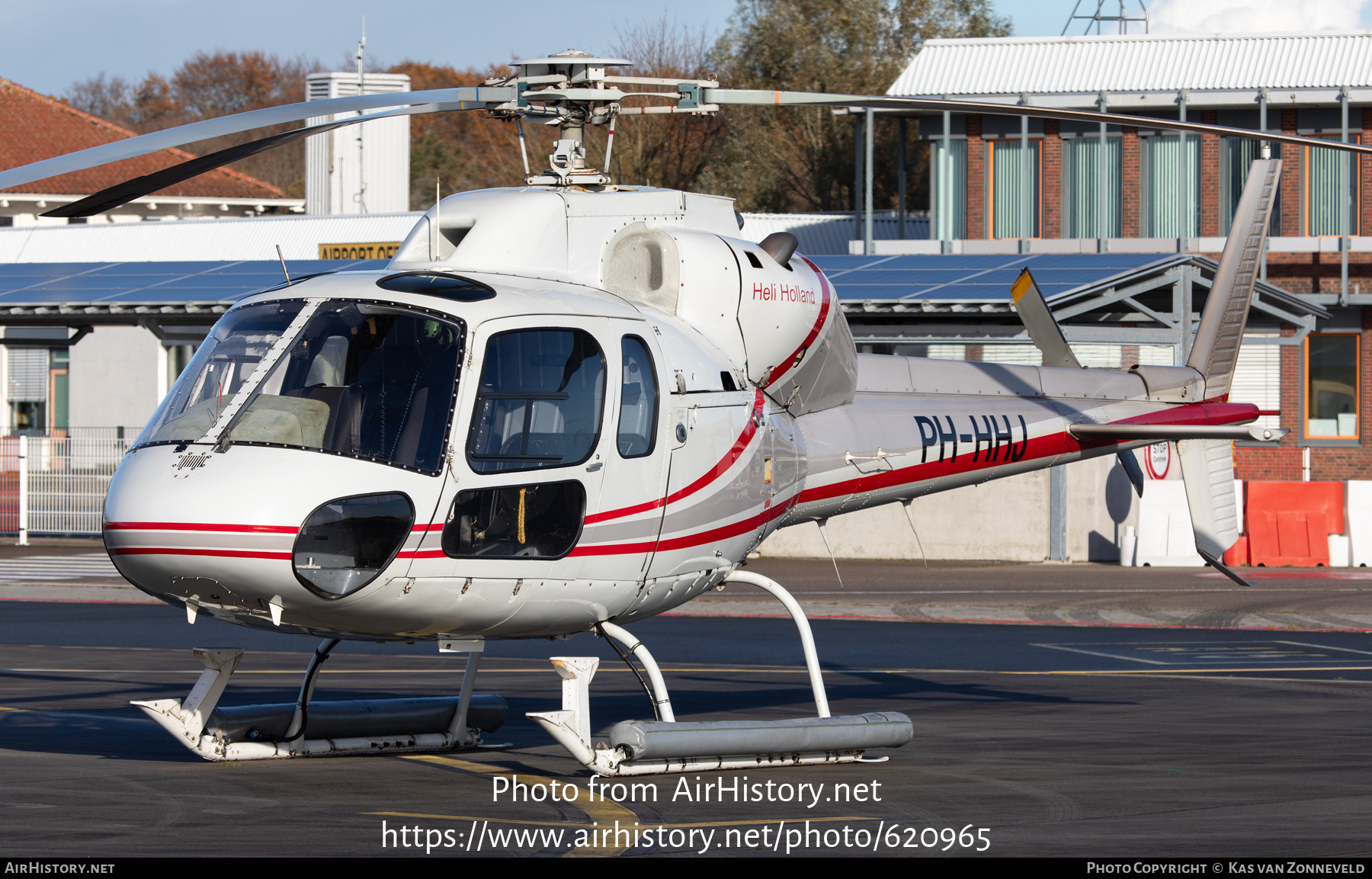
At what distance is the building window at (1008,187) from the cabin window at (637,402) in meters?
32.2

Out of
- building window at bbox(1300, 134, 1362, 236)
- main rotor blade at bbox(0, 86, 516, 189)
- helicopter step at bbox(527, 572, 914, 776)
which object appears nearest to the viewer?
main rotor blade at bbox(0, 86, 516, 189)

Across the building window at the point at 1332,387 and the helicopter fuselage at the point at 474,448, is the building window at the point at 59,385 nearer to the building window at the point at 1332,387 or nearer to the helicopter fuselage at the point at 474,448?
the building window at the point at 1332,387

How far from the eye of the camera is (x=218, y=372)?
8578mm

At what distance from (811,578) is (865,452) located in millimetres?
11173

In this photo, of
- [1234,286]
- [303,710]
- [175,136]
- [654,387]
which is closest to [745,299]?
[654,387]

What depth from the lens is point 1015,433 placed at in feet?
40.7

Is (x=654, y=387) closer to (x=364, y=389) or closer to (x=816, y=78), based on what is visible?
(x=364, y=389)

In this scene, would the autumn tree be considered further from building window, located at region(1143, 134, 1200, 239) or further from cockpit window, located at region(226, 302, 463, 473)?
cockpit window, located at region(226, 302, 463, 473)

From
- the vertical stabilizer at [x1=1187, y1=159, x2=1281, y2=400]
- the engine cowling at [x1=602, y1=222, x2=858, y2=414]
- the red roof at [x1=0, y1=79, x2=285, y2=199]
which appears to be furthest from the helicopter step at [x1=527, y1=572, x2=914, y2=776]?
the red roof at [x1=0, y1=79, x2=285, y2=199]

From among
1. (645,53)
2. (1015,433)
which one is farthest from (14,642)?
(645,53)

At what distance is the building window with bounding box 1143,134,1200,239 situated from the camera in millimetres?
39000

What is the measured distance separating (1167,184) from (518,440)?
33.6 metres

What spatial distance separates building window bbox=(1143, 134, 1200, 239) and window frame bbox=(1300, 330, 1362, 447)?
395 cm

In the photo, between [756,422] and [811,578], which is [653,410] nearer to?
[756,422]
